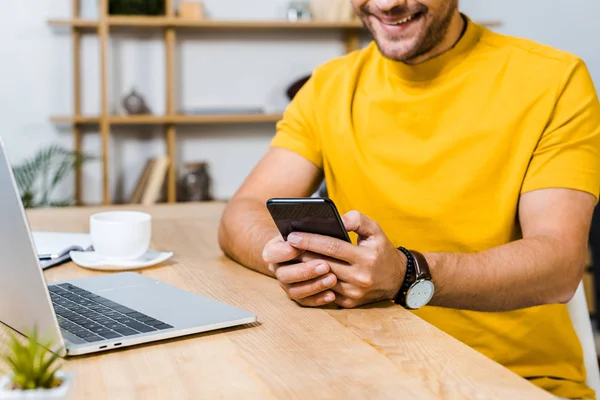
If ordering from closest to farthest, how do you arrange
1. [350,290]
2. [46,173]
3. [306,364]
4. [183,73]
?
[306,364] < [350,290] < [46,173] < [183,73]

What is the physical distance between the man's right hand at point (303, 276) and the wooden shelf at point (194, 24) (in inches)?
120

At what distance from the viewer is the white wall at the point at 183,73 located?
398 cm

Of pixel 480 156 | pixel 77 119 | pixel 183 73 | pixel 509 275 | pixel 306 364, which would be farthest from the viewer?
pixel 183 73

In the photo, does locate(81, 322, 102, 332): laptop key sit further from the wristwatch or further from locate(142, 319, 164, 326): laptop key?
the wristwatch

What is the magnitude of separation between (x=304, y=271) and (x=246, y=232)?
0.29 meters

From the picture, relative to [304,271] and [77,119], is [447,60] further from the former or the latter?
[77,119]

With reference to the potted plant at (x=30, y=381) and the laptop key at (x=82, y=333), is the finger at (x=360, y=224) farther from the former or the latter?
the potted plant at (x=30, y=381)

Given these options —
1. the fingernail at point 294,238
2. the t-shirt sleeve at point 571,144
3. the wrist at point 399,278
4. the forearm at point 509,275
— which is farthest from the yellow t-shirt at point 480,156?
the fingernail at point 294,238

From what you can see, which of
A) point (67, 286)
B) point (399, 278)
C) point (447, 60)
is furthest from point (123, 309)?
point (447, 60)

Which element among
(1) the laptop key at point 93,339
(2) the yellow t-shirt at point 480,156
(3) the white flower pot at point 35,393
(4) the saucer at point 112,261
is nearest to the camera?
(3) the white flower pot at point 35,393

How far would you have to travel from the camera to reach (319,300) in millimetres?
1024

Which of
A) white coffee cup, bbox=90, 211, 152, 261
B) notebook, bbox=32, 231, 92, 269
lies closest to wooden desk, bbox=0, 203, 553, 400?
white coffee cup, bbox=90, 211, 152, 261

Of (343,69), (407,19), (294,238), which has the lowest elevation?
(294,238)

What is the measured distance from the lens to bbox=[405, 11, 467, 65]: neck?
1.50 meters
